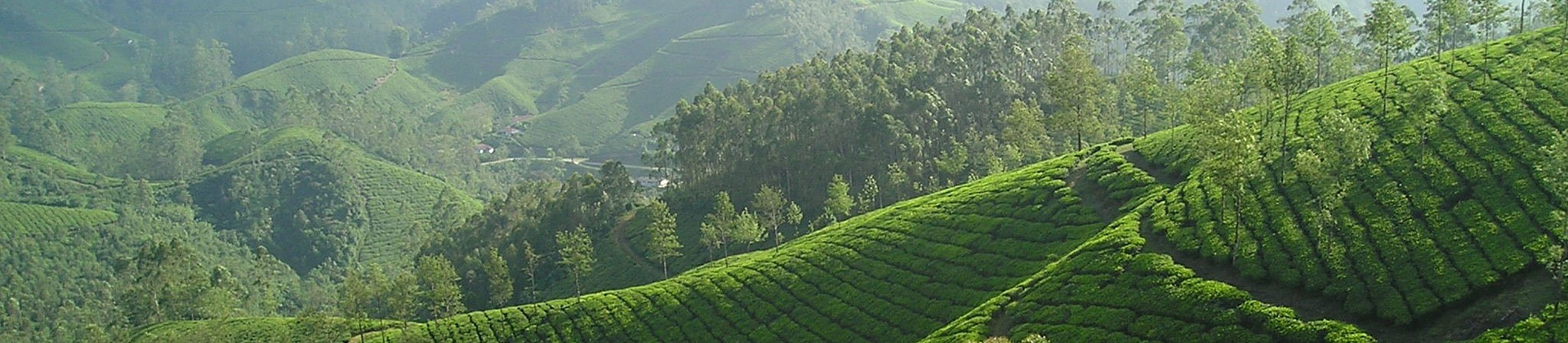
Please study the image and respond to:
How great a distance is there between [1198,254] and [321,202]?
152385 mm

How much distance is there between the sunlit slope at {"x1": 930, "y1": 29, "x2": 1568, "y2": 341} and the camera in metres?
39.1

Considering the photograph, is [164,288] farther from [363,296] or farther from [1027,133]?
[1027,133]

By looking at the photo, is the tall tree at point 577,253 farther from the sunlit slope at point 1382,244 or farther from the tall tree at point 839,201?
the sunlit slope at point 1382,244

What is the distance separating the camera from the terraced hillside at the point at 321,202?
540 ft

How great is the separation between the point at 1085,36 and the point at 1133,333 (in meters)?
101

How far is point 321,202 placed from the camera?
171000 mm

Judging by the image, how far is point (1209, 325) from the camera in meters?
42.3

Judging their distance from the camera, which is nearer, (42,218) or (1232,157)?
(1232,157)

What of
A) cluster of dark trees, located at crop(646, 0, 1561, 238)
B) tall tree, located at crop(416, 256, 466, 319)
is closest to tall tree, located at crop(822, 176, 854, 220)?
cluster of dark trees, located at crop(646, 0, 1561, 238)

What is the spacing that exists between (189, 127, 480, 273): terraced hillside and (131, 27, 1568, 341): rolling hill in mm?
93078

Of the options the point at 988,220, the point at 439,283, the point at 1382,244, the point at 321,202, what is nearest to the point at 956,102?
the point at 988,220

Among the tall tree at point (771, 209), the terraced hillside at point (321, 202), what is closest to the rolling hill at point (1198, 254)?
the tall tree at point (771, 209)

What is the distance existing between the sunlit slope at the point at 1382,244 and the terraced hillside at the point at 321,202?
121 meters

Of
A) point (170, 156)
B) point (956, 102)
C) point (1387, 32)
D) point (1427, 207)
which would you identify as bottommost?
point (170, 156)
